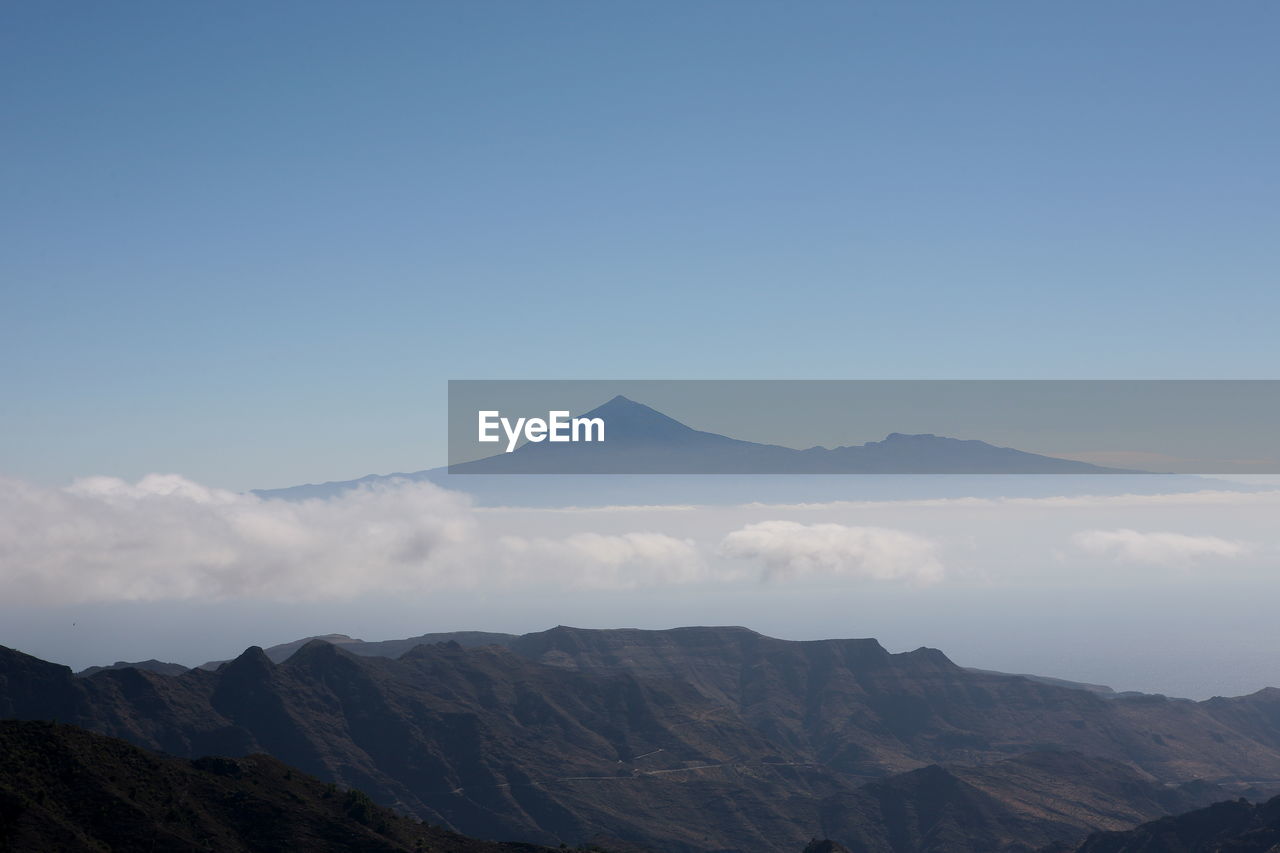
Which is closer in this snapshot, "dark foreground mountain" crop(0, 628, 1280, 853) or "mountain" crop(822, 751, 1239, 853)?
A: "dark foreground mountain" crop(0, 628, 1280, 853)

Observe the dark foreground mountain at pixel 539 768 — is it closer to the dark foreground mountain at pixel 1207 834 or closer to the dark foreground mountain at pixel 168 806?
the dark foreground mountain at pixel 1207 834

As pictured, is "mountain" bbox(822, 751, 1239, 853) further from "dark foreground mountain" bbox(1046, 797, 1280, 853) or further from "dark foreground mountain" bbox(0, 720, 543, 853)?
A: "dark foreground mountain" bbox(0, 720, 543, 853)

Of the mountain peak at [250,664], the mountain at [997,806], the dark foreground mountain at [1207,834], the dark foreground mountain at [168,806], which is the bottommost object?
the mountain at [997,806]

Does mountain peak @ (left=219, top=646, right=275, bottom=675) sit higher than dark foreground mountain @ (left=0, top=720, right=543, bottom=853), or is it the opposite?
mountain peak @ (left=219, top=646, right=275, bottom=675)

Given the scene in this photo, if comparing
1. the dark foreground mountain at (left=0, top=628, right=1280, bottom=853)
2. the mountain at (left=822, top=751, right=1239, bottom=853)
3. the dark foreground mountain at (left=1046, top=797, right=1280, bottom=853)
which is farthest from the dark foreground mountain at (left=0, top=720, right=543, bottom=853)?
the mountain at (left=822, top=751, right=1239, bottom=853)

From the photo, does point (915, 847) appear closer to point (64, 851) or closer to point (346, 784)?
point (346, 784)

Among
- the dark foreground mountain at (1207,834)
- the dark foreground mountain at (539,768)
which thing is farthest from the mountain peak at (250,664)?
the dark foreground mountain at (1207,834)

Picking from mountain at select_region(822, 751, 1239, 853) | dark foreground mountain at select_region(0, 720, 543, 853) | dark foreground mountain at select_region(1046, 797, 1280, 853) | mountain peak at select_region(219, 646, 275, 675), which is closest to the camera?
dark foreground mountain at select_region(0, 720, 543, 853)
